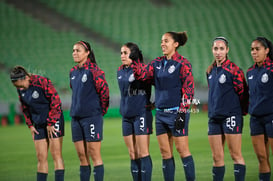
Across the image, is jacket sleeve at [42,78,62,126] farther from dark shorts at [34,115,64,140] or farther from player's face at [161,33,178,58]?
player's face at [161,33,178,58]

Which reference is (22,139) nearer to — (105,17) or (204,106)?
(204,106)

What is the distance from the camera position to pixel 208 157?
965cm

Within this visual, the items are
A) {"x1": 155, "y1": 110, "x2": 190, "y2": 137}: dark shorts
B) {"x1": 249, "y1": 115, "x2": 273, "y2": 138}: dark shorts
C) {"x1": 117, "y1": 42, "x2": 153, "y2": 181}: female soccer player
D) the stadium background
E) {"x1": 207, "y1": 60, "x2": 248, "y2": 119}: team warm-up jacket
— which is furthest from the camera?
the stadium background

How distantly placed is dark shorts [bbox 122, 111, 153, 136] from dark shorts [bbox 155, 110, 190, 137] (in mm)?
343

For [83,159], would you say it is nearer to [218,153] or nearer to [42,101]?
[42,101]

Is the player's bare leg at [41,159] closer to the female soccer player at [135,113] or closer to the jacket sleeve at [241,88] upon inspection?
the female soccer player at [135,113]

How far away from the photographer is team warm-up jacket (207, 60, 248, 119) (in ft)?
19.5

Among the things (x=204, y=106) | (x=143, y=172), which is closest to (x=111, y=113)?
(x=204, y=106)

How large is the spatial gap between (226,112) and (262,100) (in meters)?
0.49

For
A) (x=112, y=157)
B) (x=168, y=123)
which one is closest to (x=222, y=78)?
(x=168, y=123)

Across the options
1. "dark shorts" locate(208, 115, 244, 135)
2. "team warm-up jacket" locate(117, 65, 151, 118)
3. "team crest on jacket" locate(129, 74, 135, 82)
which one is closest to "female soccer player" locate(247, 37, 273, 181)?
"dark shorts" locate(208, 115, 244, 135)

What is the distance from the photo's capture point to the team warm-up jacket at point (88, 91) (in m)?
6.24

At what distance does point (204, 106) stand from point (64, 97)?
5.74 m

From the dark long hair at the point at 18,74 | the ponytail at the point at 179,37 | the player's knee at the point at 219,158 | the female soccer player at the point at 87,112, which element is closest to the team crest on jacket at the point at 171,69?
the ponytail at the point at 179,37
